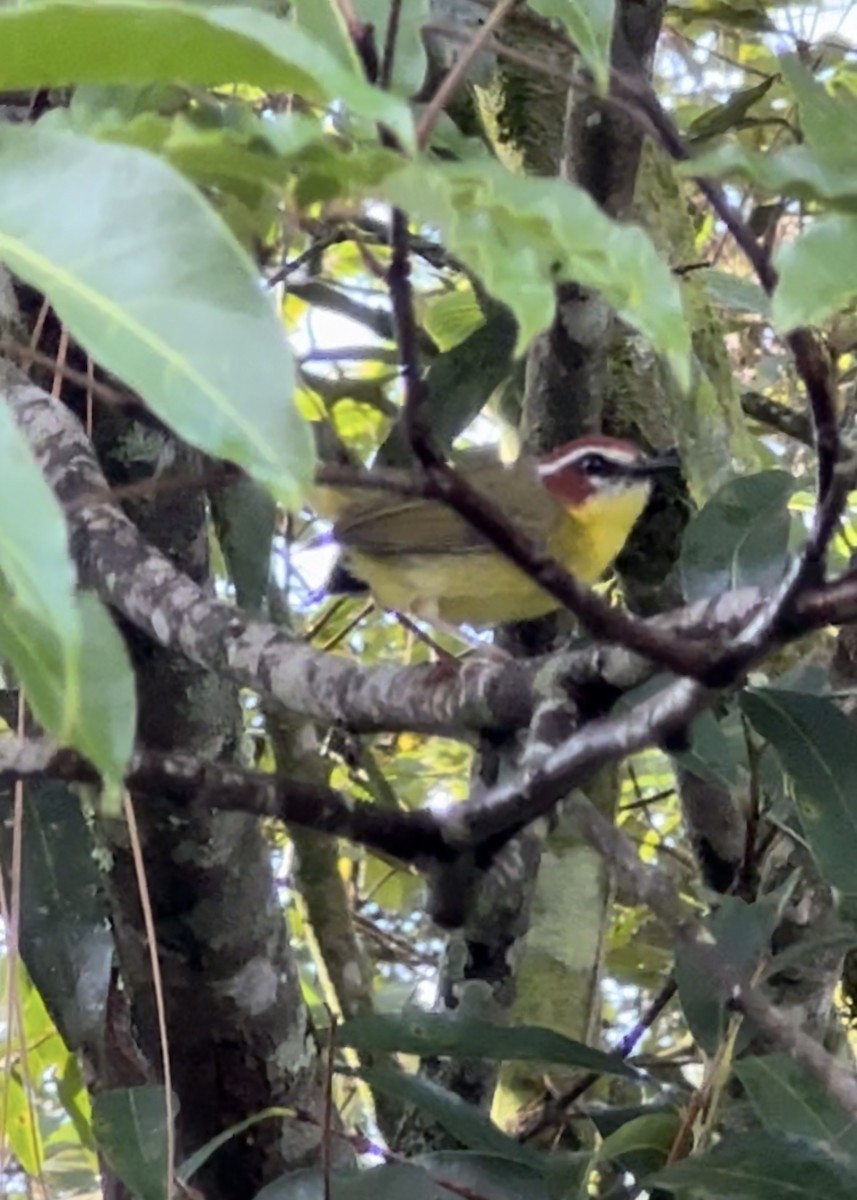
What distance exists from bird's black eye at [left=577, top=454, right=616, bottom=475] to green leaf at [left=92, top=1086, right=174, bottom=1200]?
1.14 m

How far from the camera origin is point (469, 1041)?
142 cm

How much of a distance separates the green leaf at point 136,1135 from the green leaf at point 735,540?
2.11 ft

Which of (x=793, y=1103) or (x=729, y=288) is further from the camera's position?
(x=729, y=288)

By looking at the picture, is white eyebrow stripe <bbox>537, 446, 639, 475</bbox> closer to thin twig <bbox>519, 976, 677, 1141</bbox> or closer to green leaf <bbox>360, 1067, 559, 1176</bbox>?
thin twig <bbox>519, 976, 677, 1141</bbox>

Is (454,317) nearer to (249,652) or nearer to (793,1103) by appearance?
(249,652)

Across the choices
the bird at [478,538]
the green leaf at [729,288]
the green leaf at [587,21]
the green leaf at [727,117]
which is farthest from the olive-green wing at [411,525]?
the green leaf at [587,21]

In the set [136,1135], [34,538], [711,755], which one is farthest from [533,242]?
[136,1135]

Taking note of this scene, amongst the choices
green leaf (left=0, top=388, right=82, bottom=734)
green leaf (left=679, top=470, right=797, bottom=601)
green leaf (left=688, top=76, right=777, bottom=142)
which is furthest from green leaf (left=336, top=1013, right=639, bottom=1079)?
green leaf (left=688, top=76, right=777, bottom=142)

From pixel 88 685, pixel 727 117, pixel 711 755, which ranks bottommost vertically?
pixel 711 755

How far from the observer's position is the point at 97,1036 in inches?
57.2

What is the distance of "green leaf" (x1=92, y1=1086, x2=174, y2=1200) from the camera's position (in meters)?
1.35

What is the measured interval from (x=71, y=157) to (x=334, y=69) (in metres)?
0.09

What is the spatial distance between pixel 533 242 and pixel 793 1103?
0.98m

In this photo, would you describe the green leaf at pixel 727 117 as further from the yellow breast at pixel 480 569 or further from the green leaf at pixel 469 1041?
the green leaf at pixel 469 1041
